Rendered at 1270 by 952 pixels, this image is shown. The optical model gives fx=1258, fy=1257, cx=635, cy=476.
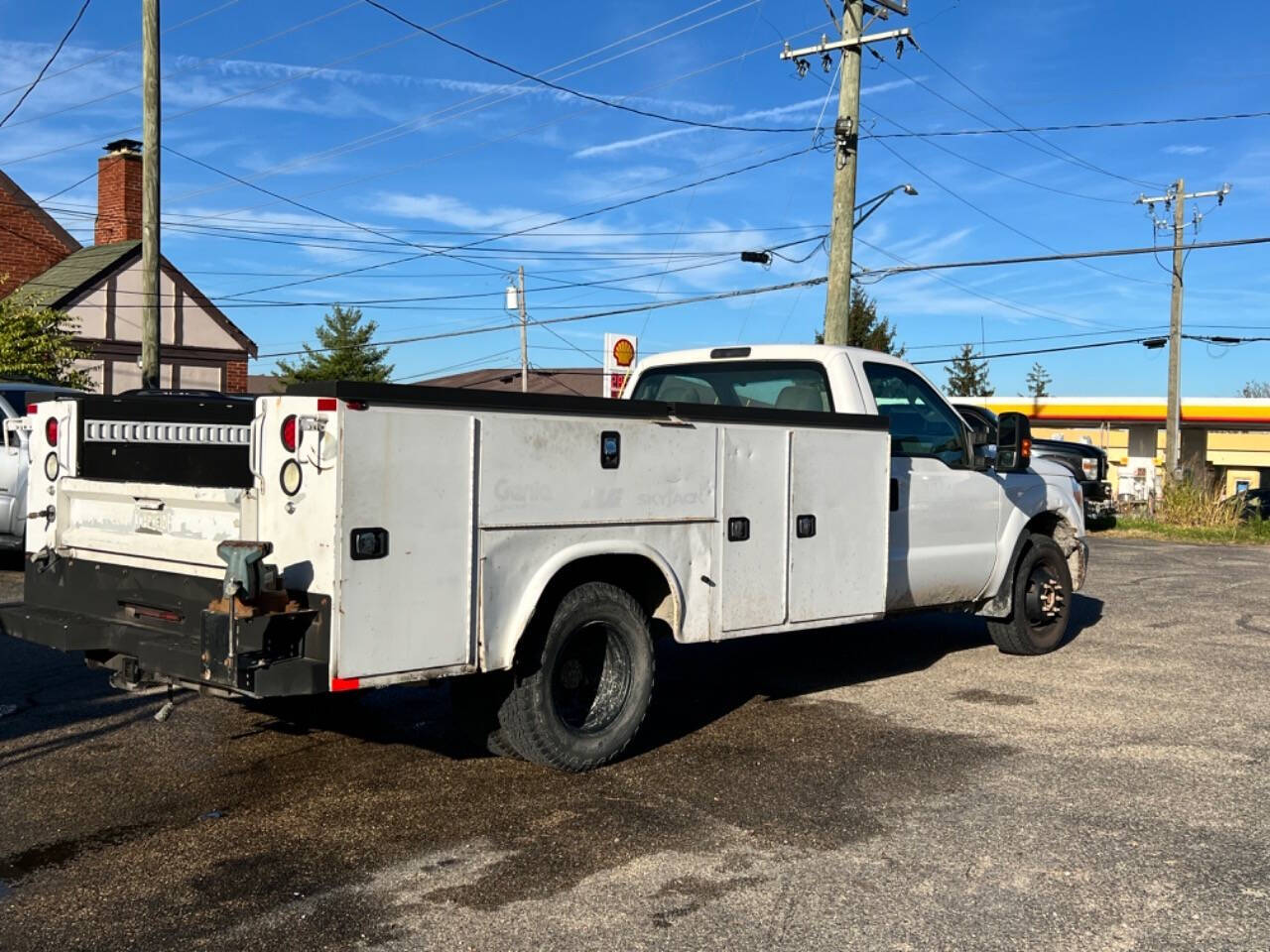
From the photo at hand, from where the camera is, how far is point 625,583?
6.04m

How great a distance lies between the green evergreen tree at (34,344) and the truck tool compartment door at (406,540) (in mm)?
18215

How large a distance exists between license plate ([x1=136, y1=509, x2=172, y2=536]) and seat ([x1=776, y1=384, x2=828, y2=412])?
11.9 feet

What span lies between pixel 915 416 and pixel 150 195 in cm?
1242

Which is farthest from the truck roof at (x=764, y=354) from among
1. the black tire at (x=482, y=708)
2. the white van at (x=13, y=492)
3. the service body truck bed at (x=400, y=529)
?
the white van at (x=13, y=492)

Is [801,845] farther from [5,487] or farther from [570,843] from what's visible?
[5,487]

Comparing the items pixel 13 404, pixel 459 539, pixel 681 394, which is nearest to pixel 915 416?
pixel 681 394

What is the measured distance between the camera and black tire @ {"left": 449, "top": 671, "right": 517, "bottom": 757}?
18.2ft

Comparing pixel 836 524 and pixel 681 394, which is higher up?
pixel 681 394

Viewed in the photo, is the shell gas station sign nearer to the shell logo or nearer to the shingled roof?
the shell logo

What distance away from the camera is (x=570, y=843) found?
4.76 metres

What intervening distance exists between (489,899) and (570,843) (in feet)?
2.08

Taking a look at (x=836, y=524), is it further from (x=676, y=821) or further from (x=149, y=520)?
(x=149, y=520)

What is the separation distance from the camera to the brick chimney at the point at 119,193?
29.1 metres

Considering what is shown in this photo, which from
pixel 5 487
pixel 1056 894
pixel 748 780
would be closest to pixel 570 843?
pixel 748 780
